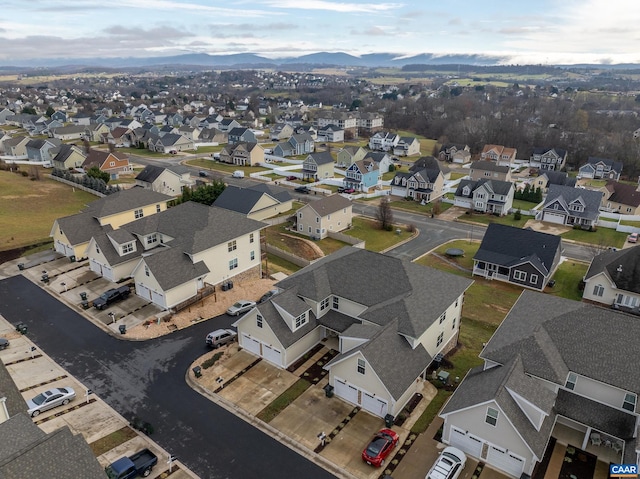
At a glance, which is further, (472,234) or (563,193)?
(563,193)

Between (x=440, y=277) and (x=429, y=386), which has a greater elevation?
(x=440, y=277)

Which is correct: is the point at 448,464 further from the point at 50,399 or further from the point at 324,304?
the point at 50,399

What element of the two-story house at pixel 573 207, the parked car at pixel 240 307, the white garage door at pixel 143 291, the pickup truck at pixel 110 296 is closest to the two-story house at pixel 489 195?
the two-story house at pixel 573 207

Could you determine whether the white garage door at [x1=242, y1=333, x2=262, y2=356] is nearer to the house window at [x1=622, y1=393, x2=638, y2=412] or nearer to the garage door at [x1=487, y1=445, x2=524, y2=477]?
the garage door at [x1=487, y1=445, x2=524, y2=477]

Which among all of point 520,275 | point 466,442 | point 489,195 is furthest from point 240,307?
point 489,195

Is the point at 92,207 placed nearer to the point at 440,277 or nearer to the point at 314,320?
the point at 314,320

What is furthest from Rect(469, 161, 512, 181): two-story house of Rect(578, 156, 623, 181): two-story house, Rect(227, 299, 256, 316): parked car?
Rect(227, 299, 256, 316): parked car

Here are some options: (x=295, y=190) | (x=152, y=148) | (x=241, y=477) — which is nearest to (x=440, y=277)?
(x=241, y=477)
